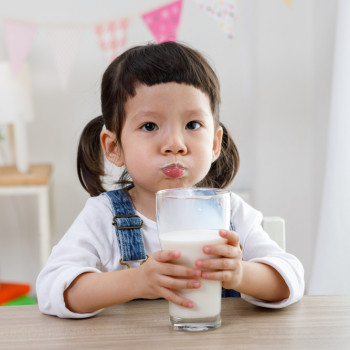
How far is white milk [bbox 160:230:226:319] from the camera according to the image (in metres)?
0.65


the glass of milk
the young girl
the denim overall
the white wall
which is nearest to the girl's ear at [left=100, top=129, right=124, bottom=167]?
the young girl

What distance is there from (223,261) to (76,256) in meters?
0.29

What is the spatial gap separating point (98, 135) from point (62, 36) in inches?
62.4

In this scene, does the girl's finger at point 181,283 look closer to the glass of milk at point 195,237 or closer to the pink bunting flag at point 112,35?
the glass of milk at point 195,237

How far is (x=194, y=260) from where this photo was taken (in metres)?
0.65

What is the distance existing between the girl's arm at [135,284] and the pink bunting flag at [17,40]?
2.04m

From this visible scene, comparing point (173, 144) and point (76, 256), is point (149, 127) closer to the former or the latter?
point (173, 144)

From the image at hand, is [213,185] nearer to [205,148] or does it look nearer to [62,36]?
[205,148]

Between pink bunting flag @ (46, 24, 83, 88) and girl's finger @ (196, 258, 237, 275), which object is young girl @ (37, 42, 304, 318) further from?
pink bunting flag @ (46, 24, 83, 88)

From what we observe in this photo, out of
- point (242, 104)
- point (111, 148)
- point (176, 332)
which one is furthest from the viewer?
point (242, 104)

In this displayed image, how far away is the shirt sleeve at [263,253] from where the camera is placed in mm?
779

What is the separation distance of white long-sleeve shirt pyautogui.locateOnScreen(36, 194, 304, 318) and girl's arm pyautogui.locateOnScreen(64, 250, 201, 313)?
0.02 metres

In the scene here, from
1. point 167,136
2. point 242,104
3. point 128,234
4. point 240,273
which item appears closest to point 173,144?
point 167,136

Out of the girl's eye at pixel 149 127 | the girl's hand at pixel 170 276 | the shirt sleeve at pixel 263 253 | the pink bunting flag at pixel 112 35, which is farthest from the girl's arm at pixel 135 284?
the pink bunting flag at pixel 112 35
